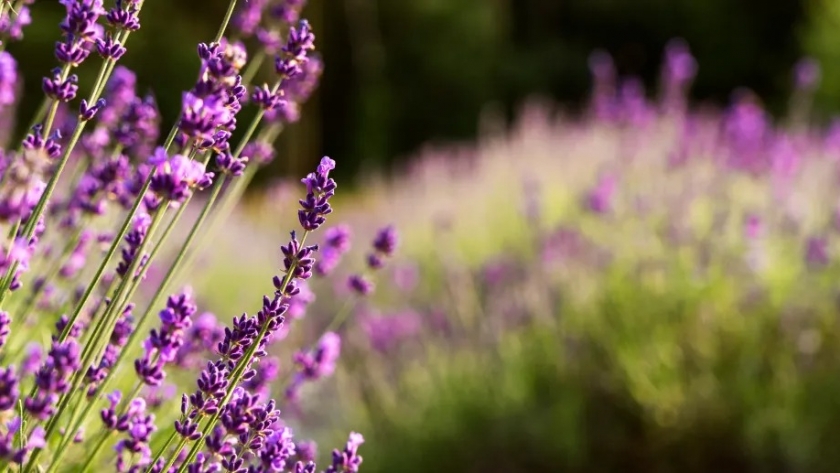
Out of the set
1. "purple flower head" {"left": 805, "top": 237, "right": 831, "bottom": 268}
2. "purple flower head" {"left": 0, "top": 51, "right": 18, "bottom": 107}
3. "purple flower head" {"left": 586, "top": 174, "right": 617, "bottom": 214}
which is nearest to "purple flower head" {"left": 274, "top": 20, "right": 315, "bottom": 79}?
"purple flower head" {"left": 0, "top": 51, "right": 18, "bottom": 107}

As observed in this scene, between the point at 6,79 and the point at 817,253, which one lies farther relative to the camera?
the point at 817,253

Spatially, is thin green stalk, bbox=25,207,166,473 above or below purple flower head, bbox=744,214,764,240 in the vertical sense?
below

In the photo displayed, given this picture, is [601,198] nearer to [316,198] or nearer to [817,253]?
[817,253]

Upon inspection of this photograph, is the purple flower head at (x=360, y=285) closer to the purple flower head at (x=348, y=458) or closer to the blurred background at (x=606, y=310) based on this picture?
the blurred background at (x=606, y=310)

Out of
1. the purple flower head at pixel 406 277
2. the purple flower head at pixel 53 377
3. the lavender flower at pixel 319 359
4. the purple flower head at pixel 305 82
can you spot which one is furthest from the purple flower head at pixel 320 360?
the purple flower head at pixel 406 277

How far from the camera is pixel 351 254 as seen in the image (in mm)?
6094

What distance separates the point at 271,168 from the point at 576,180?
10451 millimetres

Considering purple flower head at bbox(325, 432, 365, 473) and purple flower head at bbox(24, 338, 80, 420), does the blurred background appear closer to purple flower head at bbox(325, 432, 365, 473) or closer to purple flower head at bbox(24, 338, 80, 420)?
purple flower head at bbox(325, 432, 365, 473)

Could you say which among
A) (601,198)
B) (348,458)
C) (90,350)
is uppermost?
(601,198)

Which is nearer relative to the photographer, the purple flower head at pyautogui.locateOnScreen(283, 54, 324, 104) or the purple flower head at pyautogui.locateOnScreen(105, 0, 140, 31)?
the purple flower head at pyautogui.locateOnScreen(105, 0, 140, 31)

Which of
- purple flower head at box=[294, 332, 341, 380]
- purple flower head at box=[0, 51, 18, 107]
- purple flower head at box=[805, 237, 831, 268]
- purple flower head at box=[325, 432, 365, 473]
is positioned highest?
purple flower head at box=[0, 51, 18, 107]

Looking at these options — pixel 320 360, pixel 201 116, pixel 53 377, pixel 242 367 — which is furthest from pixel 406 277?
pixel 53 377

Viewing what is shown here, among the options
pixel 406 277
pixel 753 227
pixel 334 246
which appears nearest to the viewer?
pixel 334 246

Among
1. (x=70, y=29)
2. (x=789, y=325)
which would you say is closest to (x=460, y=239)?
(x=789, y=325)
